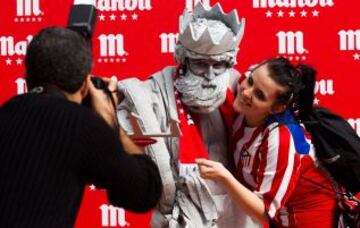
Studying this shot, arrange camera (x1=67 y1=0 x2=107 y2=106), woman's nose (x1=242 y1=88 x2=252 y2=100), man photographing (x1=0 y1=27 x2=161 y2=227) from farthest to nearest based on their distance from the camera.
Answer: woman's nose (x1=242 y1=88 x2=252 y2=100) < camera (x1=67 y1=0 x2=107 y2=106) < man photographing (x1=0 y1=27 x2=161 y2=227)

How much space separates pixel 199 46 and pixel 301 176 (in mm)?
461

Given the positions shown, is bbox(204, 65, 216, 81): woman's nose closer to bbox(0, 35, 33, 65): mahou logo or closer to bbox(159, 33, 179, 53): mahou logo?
bbox(159, 33, 179, 53): mahou logo

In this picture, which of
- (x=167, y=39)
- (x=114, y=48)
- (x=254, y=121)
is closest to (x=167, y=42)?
(x=167, y=39)

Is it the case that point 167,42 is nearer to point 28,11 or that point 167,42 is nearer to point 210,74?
point 28,11

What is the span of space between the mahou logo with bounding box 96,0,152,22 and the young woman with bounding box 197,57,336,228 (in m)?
0.87

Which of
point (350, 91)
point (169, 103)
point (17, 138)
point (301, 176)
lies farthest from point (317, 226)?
point (17, 138)

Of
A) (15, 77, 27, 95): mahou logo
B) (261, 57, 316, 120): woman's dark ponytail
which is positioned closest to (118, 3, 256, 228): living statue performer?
(261, 57, 316, 120): woman's dark ponytail

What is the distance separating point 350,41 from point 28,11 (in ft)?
3.77

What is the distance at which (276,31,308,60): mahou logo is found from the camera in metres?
3.00

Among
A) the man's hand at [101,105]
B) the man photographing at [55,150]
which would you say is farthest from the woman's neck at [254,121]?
the man photographing at [55,150]

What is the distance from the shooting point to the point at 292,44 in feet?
9.85

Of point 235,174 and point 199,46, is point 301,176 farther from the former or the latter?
point 199,46

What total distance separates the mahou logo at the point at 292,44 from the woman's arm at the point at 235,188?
95 centimetres

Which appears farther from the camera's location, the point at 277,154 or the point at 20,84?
the point at 20,84
